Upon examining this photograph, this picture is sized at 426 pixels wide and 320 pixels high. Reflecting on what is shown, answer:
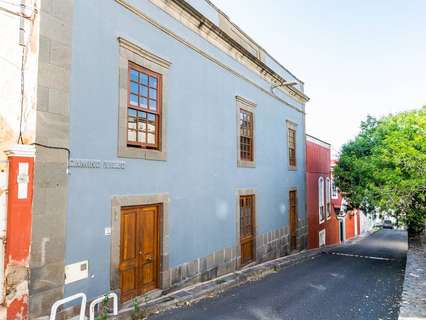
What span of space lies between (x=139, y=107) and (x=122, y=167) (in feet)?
4.84

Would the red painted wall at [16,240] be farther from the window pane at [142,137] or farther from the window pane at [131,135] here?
the window pane at [142,137]

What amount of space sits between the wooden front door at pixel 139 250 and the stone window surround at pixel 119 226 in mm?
127

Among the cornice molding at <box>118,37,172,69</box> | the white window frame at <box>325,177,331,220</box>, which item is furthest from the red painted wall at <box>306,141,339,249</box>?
the cornice molding at <box>118,37,172,69</box>

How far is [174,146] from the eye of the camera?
27.1ft

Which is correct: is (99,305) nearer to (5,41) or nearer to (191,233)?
(191,233)

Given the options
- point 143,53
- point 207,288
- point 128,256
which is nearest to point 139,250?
point 128,256

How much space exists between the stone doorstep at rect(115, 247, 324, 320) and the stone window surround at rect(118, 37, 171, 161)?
3.17 meters

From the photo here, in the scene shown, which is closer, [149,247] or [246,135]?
[149,247]

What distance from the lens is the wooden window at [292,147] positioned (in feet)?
51.9

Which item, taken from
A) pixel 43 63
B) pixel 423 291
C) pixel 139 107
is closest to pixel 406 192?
pixel 423 291

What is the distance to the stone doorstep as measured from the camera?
6795 millimetres

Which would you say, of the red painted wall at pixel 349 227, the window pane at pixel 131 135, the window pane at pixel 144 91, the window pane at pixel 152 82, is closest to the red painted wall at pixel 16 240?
the window pane at pixel 131 135

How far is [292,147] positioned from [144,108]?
10366mm

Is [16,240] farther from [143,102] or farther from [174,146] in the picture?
[174,146]
